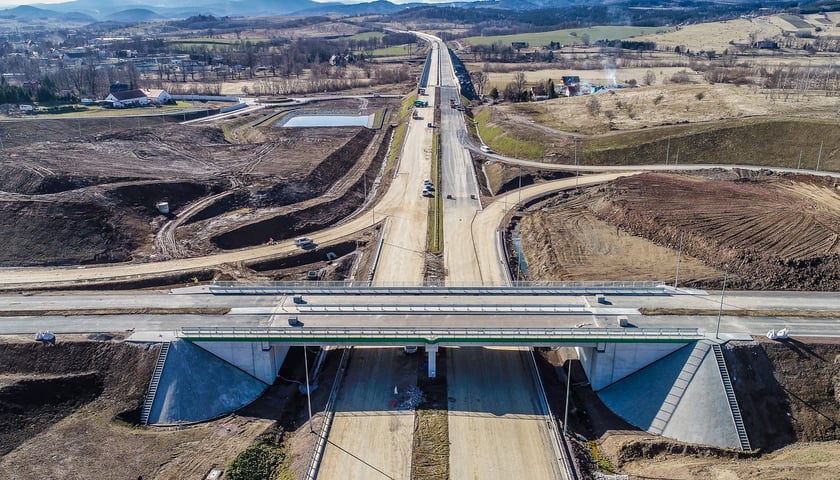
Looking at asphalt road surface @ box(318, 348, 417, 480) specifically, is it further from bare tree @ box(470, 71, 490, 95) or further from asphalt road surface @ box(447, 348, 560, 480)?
bare tree @ box(470, 71, 490, 95)

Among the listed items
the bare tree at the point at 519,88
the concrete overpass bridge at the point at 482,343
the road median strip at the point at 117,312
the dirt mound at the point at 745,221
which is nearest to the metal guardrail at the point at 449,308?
the concrete overpass bridge at the point at 482,343

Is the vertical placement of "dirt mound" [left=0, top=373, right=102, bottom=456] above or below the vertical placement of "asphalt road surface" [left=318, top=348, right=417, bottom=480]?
above

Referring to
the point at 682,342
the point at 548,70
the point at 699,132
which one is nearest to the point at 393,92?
the point at 548,70

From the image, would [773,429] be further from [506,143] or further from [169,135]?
[169,135]

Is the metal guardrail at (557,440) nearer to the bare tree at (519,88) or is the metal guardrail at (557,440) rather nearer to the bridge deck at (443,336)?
the bridge deck at (443,336)

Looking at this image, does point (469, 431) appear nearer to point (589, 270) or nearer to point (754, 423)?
point (754, 423)

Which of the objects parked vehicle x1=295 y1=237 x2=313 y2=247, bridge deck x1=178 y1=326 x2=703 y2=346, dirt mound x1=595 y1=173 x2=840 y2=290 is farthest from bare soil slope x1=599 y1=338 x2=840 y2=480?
parked vehicle x1=295 y1=237 x2=313 y2=247
